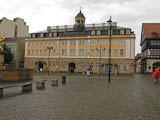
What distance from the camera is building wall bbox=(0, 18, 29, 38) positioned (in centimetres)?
6201

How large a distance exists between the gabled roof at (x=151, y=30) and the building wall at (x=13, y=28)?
46.4 metres

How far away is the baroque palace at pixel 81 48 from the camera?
47.5 meters

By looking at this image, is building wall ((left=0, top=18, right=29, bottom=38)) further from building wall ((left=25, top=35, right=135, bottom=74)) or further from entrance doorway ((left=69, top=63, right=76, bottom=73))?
entrance doorway ((left=69, top=63, right=76, bottom=73))

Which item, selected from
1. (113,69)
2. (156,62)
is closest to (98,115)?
(113,69)

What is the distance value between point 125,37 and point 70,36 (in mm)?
16324

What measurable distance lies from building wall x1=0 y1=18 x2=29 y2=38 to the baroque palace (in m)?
11.1

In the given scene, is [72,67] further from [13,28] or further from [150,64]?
[13,28]

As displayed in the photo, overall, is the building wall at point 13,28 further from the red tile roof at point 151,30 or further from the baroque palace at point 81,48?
the red tile roof at point 151,30

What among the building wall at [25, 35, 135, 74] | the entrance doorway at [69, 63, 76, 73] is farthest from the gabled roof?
the entrance doorway at [69, 63, 76, 73]

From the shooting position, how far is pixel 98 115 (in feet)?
20.8

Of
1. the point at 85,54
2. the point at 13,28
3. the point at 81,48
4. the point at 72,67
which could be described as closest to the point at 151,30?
the point at 85,54

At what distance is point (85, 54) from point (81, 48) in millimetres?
2255

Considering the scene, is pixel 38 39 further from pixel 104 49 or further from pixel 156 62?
pixel 156 62

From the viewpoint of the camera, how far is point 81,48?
51.6 meters
